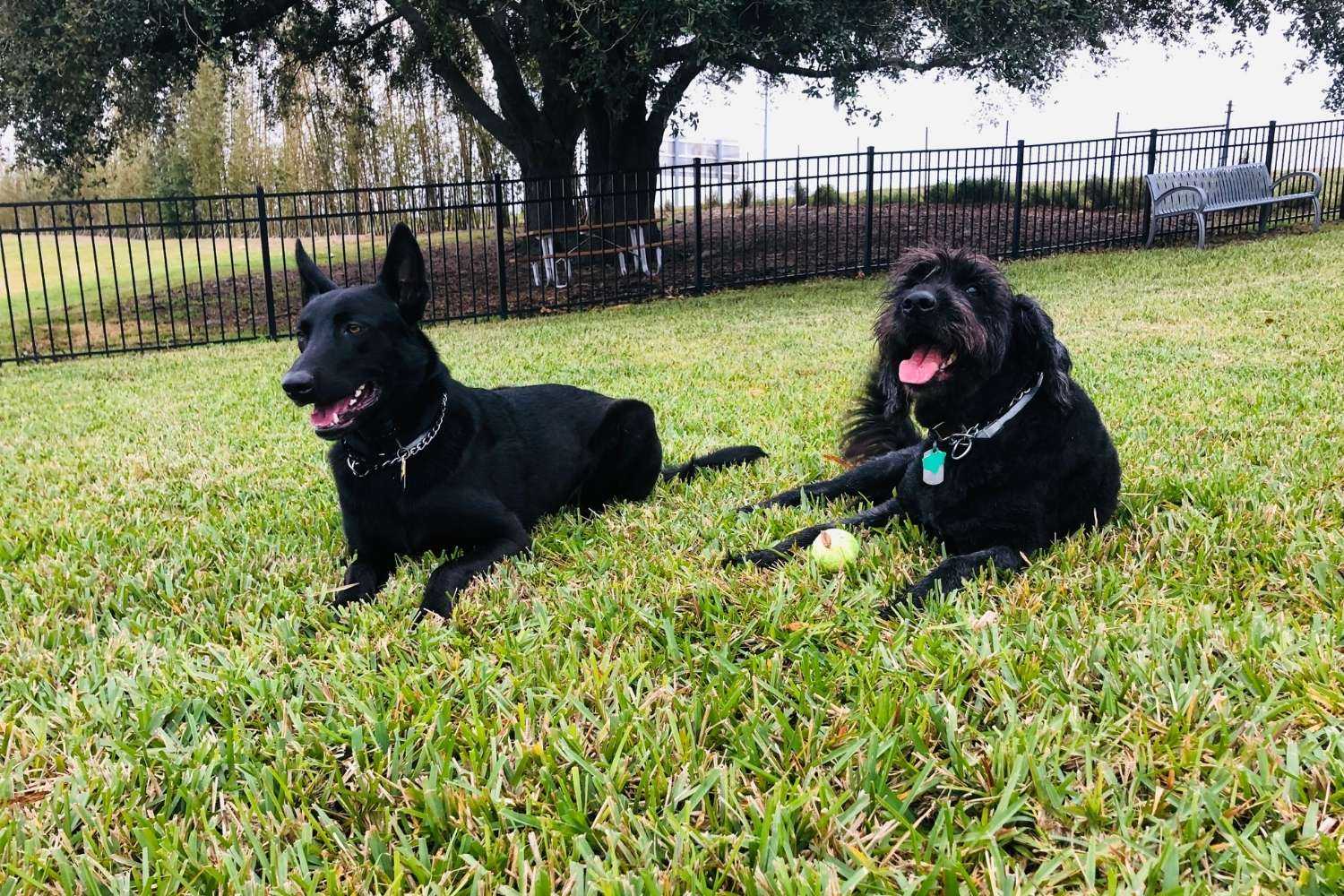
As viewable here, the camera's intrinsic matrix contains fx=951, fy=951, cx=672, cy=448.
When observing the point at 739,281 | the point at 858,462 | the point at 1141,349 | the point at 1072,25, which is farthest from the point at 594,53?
the point at 858,462

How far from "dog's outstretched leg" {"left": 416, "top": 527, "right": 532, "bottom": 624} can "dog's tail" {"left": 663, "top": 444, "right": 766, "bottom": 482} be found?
1115 mm

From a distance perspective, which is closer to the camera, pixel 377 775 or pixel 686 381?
pixel 377 775

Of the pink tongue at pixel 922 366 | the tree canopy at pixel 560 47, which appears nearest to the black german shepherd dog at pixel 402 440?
the pink tongue at pixel 922 366

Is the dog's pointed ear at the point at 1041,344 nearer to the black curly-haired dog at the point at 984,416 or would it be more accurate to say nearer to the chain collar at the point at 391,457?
the black curly-haired dog at the point at 984,416

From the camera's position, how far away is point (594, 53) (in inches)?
448

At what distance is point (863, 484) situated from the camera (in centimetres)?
383

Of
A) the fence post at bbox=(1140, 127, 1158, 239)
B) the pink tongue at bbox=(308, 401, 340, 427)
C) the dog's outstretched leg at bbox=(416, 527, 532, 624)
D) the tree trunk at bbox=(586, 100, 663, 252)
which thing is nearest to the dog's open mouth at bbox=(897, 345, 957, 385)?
the dog's outstretched leg at bbox=(416, 527, 532, 624)

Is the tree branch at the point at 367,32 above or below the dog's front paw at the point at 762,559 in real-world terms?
above

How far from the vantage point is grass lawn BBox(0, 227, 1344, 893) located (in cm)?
162

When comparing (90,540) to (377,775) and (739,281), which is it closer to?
(377,775)

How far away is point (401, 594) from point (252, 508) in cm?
148

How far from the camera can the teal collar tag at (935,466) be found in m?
2.99

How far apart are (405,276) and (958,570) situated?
6.89 ft

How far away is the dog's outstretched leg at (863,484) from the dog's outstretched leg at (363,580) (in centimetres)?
136
